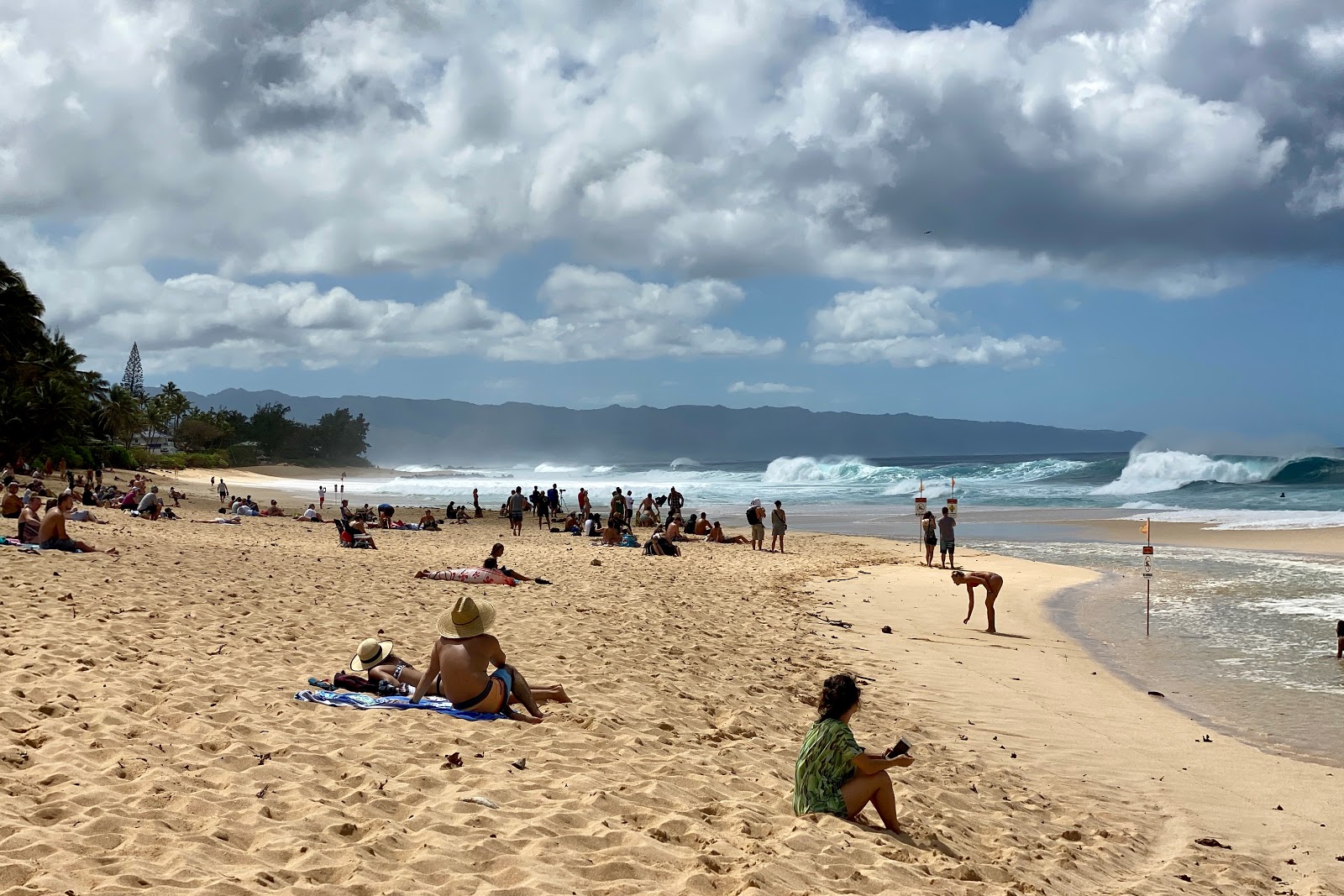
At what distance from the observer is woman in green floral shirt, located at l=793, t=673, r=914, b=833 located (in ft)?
17.3

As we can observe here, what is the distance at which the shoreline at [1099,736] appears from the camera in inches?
244

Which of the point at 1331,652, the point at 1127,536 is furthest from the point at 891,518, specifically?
the point at 1331,652

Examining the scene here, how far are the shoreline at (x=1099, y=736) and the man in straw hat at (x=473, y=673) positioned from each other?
2603mm

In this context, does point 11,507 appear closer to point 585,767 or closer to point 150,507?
point 150,507

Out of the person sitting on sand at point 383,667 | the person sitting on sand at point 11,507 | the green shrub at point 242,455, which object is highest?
the green shrub at point 242,455

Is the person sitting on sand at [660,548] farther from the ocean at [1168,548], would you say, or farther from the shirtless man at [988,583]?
the shirtless man at [988,583]

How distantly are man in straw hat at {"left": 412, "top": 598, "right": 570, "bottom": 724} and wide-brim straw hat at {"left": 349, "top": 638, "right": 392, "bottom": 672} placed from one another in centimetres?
57

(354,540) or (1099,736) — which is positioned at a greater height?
(354,540)

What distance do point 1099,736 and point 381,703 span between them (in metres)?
5.75

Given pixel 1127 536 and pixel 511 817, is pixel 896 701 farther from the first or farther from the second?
pixel 1127 536

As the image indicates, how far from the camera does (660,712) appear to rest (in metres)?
7.46

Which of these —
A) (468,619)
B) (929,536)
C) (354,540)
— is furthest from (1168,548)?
(468,619)

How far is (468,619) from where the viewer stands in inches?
277

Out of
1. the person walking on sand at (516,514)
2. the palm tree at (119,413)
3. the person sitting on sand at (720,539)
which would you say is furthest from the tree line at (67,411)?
the person sitting on sand at (720,539)
